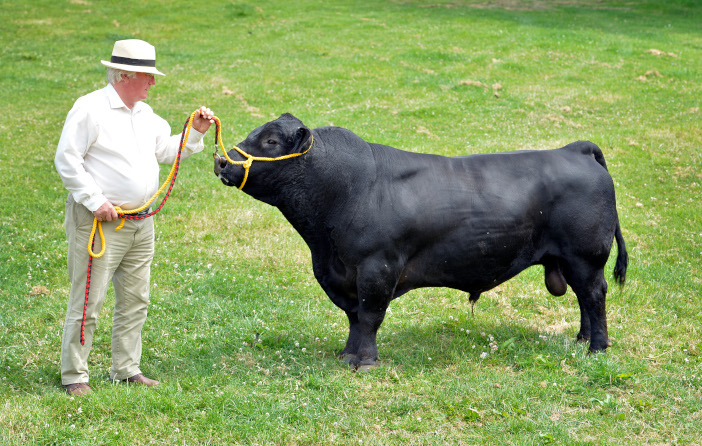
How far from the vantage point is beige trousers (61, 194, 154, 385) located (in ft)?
19.3

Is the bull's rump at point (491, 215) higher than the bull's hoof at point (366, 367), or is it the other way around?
the bull's rump at point (491, 215)

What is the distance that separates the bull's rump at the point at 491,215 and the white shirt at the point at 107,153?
2.13 meters

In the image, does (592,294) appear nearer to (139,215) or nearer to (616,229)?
(616,229)

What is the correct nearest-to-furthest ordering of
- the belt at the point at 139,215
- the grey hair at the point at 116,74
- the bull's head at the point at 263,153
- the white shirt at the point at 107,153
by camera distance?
the white shirt at the point at 107,153, the grey hair at the point at 116,74, the belt at the point at 139,215, the bull's head at the point at 263,153

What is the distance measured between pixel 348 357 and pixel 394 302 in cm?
175

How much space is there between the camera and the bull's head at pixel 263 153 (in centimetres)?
630

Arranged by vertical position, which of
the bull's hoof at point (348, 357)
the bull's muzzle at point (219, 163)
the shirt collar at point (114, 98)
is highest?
the shirt collar at point (114, 98)

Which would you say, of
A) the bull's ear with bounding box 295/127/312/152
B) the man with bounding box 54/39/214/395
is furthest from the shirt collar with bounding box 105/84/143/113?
the bull's ear with bounding box 295/127/312/152

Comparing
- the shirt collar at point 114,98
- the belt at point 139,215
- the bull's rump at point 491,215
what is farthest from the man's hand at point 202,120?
the bull's rump at point 491,215

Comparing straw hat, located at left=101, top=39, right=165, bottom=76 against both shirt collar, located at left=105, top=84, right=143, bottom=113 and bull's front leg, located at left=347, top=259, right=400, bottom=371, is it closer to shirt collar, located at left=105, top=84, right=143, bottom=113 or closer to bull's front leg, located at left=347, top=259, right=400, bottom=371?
shirt collar, located at left=105, top=84, right=143, bottom=113

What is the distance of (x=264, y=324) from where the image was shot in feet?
25.3

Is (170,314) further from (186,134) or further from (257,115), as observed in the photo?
(257,115)

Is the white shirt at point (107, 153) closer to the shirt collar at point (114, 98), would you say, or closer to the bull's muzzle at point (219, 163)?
the shirt collar at point (114, 98)

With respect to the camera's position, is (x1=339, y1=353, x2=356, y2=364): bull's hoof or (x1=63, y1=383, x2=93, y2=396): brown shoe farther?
(x1=339, y1=353, x2=356, y2=364): bull's hoof
